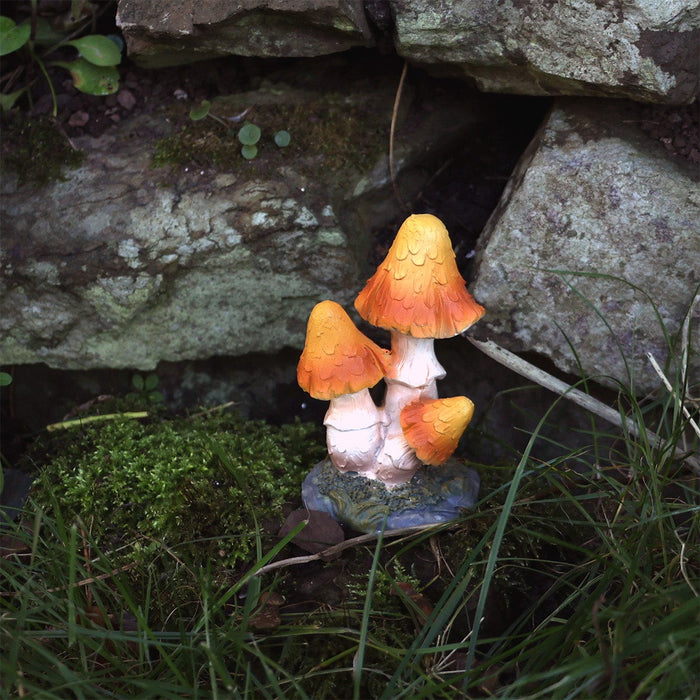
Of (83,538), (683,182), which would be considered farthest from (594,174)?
(83,538)

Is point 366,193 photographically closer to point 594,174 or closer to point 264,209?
point 264,209

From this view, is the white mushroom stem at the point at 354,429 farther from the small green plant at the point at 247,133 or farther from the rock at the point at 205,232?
the small green plant at the point at 247,133

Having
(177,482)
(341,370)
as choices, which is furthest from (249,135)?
(177,482)

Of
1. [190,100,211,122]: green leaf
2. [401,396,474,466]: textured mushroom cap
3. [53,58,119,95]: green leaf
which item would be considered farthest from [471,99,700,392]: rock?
[53,58,119,95]: green leaf

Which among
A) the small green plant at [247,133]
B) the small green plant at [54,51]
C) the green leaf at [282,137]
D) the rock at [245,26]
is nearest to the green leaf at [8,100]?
the small green plant at [54,51]

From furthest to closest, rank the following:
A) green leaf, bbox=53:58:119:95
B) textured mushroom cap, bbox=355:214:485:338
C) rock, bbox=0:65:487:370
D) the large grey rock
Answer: green leaf, bbox=53:58:119:95
rock, bbox=0:65:487:370
the large grey rock
textured mushroom cap, bbox=355:214:485:338

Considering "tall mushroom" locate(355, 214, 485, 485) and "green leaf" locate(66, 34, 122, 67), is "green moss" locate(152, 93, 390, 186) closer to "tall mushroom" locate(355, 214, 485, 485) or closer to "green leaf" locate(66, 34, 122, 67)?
"green leaf" locate(66, 34, 122, 67)
